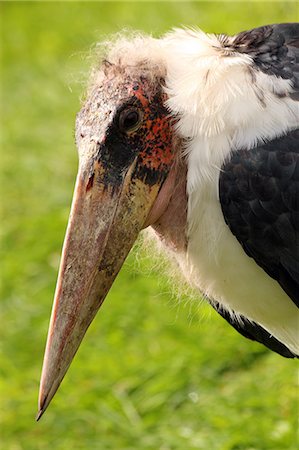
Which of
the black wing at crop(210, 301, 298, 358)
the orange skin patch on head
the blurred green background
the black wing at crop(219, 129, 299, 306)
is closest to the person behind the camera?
the black wing at crop(219, 129, 299, 306)

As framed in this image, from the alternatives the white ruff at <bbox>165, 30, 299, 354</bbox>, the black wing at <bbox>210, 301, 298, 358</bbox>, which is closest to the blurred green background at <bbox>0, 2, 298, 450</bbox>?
the black wing at <bbox>210, 301, 298, 358</bbox>

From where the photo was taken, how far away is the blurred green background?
421 cm

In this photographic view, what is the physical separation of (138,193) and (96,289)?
0.27 metres

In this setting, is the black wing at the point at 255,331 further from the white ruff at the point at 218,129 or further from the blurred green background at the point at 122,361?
the white ruff at the point at 218,129

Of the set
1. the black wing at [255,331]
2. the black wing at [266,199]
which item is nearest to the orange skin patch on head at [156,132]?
the black wing at [266,199]

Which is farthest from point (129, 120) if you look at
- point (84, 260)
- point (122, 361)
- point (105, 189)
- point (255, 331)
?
point (122, 361)

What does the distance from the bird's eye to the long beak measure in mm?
91

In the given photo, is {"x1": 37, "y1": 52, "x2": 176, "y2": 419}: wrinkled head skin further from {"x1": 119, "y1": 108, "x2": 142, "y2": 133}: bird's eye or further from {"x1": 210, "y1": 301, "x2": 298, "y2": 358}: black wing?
{"x1": 210, "y1": 301, "x2": 298, "y2": 358}: black wing

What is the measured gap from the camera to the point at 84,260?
2.89 m

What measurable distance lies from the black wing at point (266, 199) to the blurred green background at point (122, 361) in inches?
18.0

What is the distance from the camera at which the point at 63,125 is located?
7.32 metres

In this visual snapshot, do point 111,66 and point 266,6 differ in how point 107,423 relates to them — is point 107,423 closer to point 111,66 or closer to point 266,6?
point 111,66

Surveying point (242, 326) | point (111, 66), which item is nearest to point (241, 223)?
point (111, 66)

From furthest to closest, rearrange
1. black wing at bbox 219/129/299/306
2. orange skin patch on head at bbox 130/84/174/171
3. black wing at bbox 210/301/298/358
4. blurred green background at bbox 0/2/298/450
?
blurred green background at bbox 0/2/298/450
black wing at bbox 210/301/298/358
orange skin patch on head at bbox 130/84/174/171
black wing at bbox 219/129/299/306
